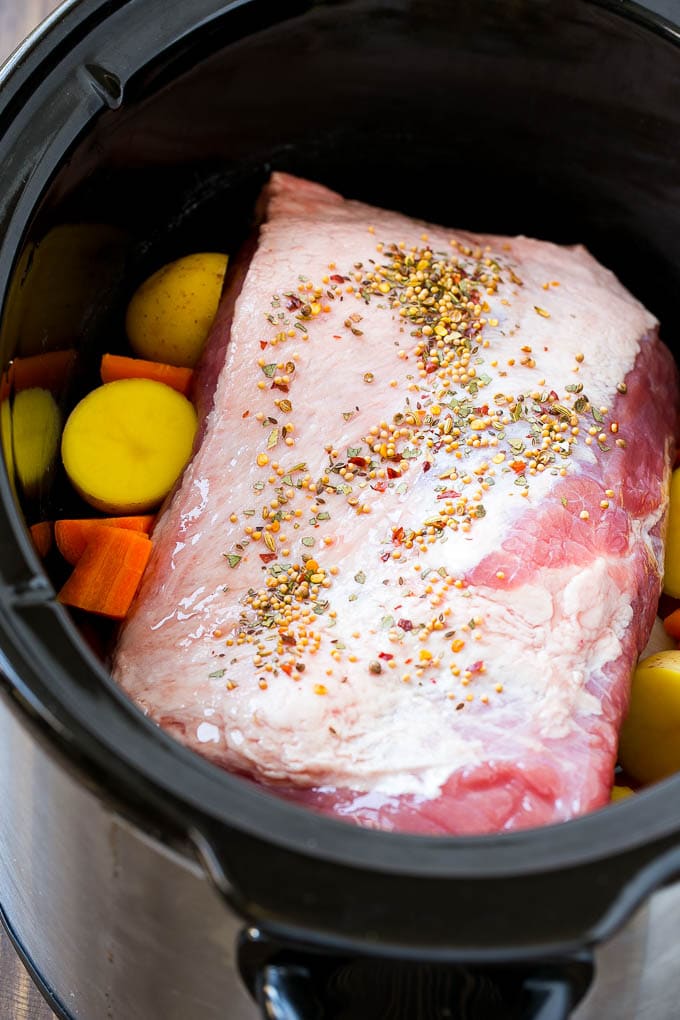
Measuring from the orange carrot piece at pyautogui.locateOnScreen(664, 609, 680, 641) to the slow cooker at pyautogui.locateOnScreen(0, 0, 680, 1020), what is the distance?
623mm

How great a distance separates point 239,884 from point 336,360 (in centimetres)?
99

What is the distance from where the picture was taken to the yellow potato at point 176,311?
201 centimetres

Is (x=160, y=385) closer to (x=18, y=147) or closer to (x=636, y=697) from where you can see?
(x=18, y=147)

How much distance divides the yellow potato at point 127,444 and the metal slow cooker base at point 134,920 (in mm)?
584

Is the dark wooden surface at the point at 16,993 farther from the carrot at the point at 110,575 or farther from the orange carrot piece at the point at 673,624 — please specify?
the orange carrot piece at the point at 673,624

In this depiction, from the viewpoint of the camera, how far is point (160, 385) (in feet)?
6.21

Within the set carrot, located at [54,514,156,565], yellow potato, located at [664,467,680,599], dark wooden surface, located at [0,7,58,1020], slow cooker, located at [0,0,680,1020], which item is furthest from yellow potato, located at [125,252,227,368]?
dark wooden surface, located at [0,7,58,1020]

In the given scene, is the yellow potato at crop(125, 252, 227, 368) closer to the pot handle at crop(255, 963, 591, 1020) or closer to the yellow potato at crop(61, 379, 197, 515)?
the yellow potato at crop(61, 379, 197, 515)

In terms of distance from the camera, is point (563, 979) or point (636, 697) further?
point (636, 697)

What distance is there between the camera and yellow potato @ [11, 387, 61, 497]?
1.57m

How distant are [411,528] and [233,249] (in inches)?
33.2

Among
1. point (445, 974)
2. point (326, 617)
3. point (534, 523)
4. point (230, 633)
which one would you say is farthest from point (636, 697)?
point (445, 974)

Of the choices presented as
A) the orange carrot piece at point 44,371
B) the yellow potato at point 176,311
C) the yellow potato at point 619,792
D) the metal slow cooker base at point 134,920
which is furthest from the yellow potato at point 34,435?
the yellow potato at point 619,792

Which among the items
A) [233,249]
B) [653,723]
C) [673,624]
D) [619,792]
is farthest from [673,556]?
[233,249]
